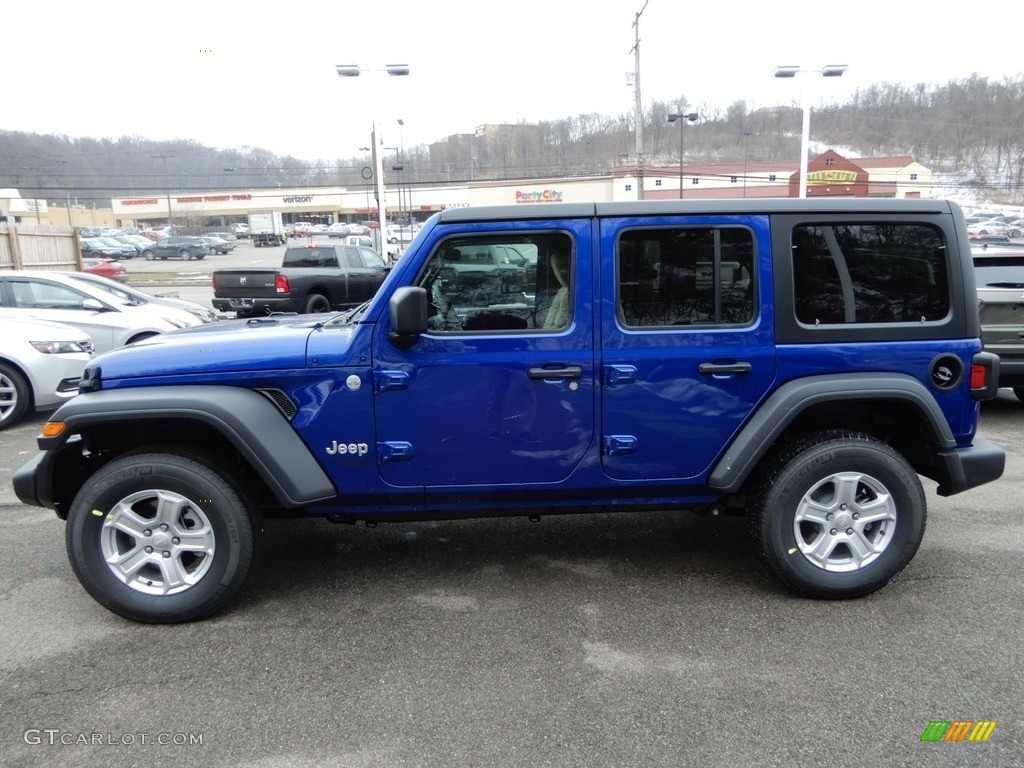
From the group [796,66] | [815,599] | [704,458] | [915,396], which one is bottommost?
[815,599]

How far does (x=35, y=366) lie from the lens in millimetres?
7469

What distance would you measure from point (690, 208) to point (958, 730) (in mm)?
2429

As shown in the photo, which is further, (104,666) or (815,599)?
(815,599)

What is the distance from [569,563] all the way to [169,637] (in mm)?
2067

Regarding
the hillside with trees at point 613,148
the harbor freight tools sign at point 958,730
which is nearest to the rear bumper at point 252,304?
the harbor freight tools sign at point 958,730

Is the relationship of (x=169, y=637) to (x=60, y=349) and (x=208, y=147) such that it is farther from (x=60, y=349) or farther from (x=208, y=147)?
(x=208, y=147)

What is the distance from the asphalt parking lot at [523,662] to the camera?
2.66 metres

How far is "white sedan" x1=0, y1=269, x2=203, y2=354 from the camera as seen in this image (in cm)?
909

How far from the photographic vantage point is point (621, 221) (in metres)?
3.56

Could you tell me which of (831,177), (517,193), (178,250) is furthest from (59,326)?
(178,250)

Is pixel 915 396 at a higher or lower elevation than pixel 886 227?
lower

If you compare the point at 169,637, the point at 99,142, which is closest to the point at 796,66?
the point at 169,637

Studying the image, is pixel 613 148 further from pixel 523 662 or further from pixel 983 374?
pixel 523 662

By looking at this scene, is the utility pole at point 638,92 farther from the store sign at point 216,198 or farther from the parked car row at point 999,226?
the store sign at point 216,198
